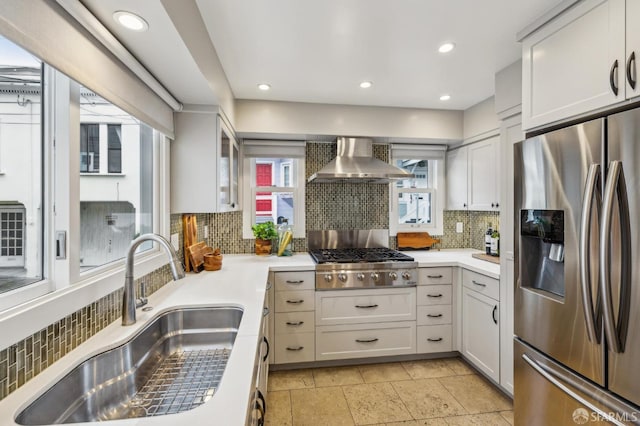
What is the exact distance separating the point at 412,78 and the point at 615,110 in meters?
1.36

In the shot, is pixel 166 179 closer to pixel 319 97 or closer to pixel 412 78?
pixel 319 97

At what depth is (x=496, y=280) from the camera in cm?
218

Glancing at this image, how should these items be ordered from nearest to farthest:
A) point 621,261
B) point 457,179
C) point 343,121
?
point 621,261 < point 343,121 < point 457,179

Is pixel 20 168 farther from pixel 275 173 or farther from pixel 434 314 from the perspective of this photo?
pixel 434 314

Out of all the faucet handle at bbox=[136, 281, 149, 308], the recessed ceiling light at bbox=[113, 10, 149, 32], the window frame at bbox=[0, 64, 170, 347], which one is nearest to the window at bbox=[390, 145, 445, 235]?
the faucet handle at bbox=[136, 281, 149, 308]

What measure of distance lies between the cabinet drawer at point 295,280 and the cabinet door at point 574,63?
184 cm

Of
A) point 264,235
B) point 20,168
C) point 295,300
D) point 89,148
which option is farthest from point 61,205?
point 264,235

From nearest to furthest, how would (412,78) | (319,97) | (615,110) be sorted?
1. (615,110)
2. (412,78)
3. (319,97)

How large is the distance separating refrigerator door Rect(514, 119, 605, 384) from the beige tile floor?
2.02 feet

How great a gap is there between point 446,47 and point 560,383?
6.34 ft

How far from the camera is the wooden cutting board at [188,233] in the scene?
89.9 inches

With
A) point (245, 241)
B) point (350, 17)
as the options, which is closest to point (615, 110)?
point (350, 17)

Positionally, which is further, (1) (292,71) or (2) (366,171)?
(2) (366,171)

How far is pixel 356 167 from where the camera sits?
2.84 metres
